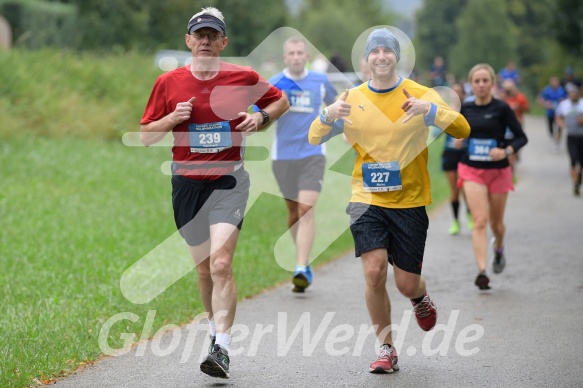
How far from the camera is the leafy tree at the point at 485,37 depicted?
7962 centimetres

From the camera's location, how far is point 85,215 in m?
14.9

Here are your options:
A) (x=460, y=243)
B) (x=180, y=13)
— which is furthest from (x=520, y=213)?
(x=180, y=13)

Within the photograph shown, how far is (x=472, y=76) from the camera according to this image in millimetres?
10734

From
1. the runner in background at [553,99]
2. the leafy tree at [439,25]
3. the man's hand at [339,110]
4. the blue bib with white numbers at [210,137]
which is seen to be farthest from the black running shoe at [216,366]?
the leafy tree at [439,25]

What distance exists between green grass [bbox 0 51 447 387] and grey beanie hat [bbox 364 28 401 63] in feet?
9.33

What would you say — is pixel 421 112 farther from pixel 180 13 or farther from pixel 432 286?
pixel 180 13

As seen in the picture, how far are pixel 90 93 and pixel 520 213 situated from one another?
38.3ft

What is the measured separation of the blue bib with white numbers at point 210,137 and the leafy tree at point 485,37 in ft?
241

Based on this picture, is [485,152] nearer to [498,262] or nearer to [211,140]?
[498,262]

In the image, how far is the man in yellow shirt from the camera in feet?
22.6

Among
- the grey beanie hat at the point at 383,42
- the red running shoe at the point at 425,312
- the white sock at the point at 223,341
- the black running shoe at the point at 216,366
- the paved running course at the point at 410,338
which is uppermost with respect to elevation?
the grey beanie hat at the point at 383,42

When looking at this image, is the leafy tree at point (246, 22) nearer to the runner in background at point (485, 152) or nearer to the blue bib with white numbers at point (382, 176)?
the runner in background at point (485, 152)

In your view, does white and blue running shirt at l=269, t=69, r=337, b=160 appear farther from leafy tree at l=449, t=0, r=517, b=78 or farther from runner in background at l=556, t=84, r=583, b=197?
leafy tree at l=449, t=0, r=517, b=78

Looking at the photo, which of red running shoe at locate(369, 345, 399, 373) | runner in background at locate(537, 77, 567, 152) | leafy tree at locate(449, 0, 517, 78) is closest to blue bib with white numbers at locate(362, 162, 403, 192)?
red running shoe at locate(369, 345, 399, 373)
